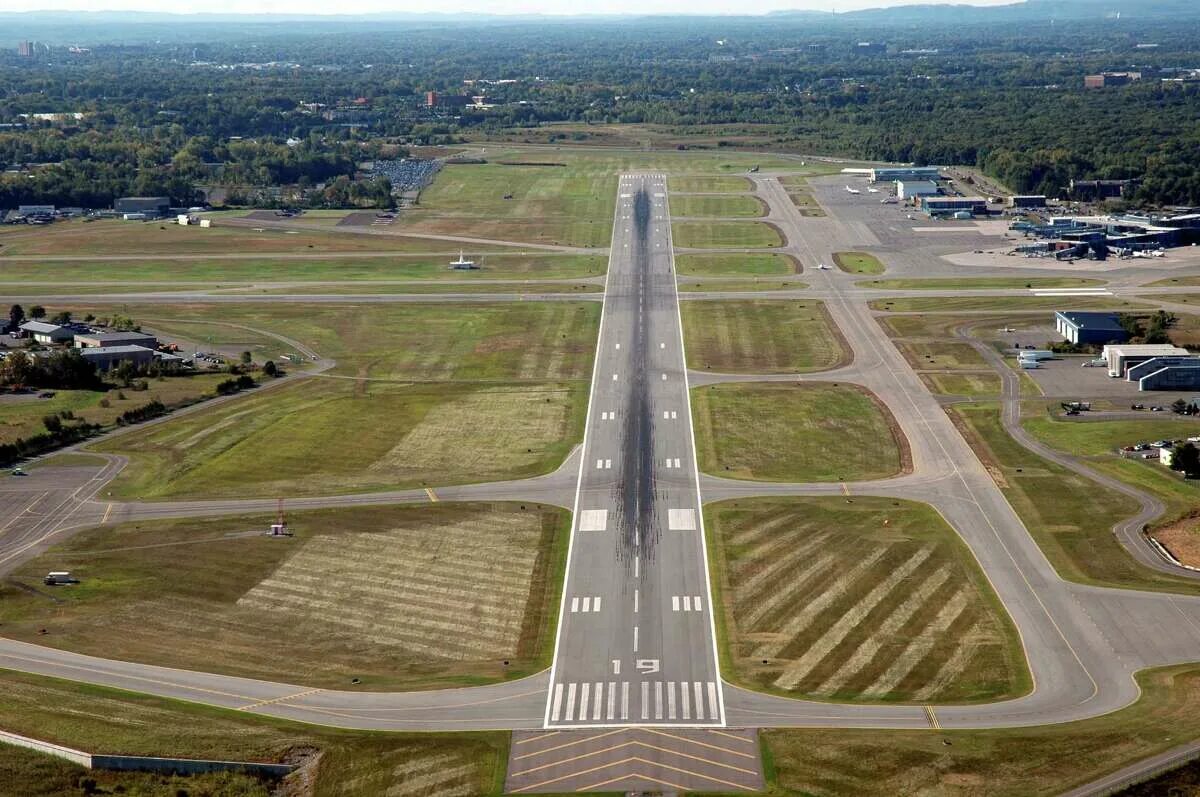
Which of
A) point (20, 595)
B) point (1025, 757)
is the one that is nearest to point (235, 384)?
point (20, 595)

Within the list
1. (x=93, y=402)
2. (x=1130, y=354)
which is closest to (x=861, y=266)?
(x=1130, y=354)

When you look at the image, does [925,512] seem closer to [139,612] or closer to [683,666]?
[683,666]

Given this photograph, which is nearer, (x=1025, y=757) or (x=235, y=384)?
(x=1025, y=757)

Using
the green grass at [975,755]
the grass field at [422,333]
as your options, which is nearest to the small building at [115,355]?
the grass field at [422,333]

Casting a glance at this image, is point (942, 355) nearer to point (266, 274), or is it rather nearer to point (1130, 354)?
point (1130, 354)

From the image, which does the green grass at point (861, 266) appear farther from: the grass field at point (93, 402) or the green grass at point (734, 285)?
the grass field at point (93, 402)

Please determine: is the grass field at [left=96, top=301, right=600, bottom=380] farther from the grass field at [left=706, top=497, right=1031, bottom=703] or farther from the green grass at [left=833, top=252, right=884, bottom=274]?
the grass field at [left=706, top=497, right=1031, bottom=703]
